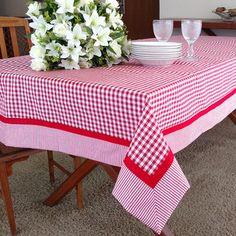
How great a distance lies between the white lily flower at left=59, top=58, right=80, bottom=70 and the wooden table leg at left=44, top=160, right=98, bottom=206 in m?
0.44

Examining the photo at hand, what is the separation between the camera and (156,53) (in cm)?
132

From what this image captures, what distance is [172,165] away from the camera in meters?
1.00

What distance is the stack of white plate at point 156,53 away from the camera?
4.33 feet

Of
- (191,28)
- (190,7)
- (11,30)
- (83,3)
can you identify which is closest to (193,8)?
(190,7)

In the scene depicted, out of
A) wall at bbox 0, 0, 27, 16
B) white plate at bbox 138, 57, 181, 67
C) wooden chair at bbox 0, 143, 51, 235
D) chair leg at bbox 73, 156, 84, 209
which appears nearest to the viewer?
white plate at bbox 138, 57, 181, 67

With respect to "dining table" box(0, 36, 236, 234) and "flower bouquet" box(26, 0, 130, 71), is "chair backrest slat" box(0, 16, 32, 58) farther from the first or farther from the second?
"flower bouquet" box(26, 0, 130, 71)

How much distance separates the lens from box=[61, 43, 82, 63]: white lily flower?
4.10ft

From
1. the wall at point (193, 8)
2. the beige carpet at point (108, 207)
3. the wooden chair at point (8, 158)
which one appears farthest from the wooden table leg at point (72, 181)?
the wall at point (193, 8)

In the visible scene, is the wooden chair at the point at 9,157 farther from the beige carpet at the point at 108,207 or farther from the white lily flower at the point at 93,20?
the white lily flower at the point at 93,20

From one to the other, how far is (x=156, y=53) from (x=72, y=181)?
754 millimetres

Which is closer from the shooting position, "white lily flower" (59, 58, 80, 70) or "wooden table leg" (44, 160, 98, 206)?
"white lily flower" (59, 58, 80, 70)

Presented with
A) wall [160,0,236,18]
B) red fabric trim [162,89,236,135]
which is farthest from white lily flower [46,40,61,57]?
wall [160,0,236,18]

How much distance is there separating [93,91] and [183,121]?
318mm

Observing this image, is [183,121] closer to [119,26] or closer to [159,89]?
[159,89]
